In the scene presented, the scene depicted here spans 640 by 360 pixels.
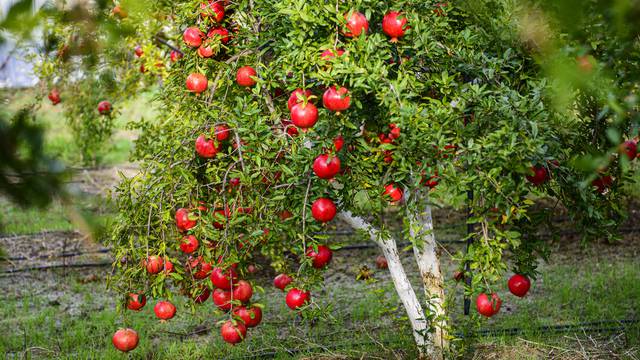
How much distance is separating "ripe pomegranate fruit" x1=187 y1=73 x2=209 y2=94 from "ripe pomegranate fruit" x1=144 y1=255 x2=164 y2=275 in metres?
0.81

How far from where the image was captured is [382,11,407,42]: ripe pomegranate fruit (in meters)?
3.00

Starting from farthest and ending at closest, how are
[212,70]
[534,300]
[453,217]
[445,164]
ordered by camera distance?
[453,217], [534,300], [212,70], [445,164]

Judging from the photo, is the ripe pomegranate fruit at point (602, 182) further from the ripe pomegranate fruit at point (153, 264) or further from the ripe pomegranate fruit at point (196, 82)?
the ripe pomegranate fruit at point (153, 264)

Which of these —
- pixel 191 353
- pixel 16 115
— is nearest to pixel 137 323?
pixel 191 353

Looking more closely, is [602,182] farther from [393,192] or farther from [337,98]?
[337,98]

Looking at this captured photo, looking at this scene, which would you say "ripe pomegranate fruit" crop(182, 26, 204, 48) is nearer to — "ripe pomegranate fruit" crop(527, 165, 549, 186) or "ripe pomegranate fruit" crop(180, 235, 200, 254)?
"ripe pomegranate fruit" crop(180, 235, 200, 254)

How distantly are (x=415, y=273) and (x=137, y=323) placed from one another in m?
2.61

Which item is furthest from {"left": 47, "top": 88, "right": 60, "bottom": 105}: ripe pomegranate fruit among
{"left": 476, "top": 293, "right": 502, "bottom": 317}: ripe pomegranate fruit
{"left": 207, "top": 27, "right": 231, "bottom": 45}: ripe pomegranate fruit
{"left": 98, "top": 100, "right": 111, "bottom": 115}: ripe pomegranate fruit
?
{"left": 476, "top": 293, "right": 502, "bottom": 317}: ripe pomegranate fruit

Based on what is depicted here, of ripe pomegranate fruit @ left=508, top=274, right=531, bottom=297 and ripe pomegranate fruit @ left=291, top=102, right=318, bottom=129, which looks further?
ripe pomegranate fruit @ left=508, top=274, right=531, bottom=297

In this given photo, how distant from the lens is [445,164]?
9.53ft

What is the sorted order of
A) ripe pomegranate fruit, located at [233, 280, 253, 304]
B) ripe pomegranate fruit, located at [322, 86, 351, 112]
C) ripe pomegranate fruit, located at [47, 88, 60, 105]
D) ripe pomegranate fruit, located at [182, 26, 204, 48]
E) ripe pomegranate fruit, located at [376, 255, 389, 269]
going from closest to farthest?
ripe pomegranate fruit, located at [322, 86, 351, 112]
ripe pomegranate fruit, located at [233, 280, 253, 304]
ripe pomegranate fruit, located at [182, 26, 204, 48]
ripe pomegranate fruit, located at [47, 88, 60, 105]
ripe pomegranate fruit, located at [376, 255, 389, 269]

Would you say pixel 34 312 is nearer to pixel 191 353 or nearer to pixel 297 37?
pixel 191 353

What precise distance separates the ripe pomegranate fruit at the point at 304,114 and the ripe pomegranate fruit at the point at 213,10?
0.76 metres

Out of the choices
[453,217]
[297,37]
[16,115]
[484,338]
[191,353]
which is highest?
[16,115]
